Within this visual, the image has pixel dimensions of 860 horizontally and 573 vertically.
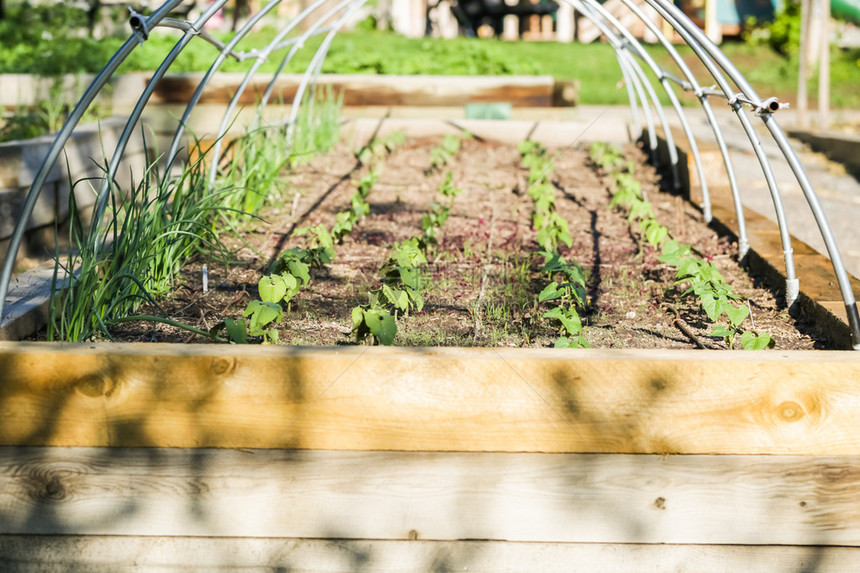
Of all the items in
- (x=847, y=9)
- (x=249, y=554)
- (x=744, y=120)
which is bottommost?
(x=249, y=554)

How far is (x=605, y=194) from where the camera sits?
14.9ft

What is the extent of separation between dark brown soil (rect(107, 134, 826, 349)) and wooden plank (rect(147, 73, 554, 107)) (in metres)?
1.57

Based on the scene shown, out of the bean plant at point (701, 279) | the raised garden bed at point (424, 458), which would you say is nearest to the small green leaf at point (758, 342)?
the bean plant at point (701, 279)

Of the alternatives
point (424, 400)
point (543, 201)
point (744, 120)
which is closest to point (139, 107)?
point (424, 400)

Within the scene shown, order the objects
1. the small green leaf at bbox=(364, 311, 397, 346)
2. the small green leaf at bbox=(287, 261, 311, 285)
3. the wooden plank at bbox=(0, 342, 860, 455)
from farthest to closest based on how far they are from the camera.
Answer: the small green leaf at bbox=(287, 261, 311, 285)
the small green leaf at bbox=(364, 311, 397, 346)
the wooden plank at bbox=(0, 342, 860, 455)

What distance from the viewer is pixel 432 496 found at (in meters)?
1.57

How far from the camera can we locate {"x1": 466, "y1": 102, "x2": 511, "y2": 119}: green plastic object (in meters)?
6.38

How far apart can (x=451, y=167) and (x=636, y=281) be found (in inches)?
98.4

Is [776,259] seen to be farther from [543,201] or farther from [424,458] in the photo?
[424,458]

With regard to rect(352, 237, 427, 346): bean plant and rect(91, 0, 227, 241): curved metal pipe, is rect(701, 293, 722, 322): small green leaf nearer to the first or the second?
rect(352, 237, 427, 346): bean plant

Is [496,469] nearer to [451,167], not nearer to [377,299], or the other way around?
[377,299]

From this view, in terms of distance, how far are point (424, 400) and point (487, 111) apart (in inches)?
201

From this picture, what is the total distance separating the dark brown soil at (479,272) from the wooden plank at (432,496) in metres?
0.61

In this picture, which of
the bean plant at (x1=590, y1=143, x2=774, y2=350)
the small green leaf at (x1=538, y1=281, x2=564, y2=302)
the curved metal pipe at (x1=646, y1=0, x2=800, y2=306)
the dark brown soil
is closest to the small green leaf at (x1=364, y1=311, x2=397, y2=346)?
the dark brown soil
